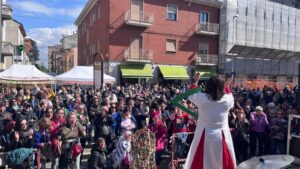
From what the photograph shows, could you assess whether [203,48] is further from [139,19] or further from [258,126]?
[258,126]

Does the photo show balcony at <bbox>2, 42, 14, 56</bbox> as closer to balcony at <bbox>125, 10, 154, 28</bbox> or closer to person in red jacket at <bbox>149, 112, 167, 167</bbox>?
balcony at <bbox>125, 10, 154, 28</bbox>

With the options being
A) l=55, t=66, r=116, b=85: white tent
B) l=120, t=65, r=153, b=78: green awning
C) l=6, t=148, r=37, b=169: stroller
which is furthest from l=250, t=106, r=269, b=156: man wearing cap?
l=120, t=65, r=153, b=78: green awning

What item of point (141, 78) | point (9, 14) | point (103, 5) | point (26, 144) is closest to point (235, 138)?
point (26, 144)

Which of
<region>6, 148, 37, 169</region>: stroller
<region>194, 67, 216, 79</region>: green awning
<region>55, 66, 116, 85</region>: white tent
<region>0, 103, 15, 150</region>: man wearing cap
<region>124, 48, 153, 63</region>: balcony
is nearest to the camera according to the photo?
<region>6, 148, 37, 169</region>: stroller

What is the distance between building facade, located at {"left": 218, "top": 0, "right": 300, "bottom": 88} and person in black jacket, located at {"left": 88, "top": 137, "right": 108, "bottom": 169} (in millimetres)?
23881

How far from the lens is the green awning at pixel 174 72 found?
99.3ft

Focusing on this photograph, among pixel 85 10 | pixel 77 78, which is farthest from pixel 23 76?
pixel 85 10

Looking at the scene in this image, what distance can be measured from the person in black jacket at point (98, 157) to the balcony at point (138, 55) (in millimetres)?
20998

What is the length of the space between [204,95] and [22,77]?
16703mm

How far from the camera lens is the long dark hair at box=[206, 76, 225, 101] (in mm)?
4141

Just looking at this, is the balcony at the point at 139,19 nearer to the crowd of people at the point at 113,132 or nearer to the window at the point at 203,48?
the window at the point at 203,48

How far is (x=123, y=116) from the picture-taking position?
9.05 metres

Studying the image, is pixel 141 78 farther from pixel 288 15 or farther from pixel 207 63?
pixel 288 15

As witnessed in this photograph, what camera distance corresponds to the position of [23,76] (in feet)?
63.1
